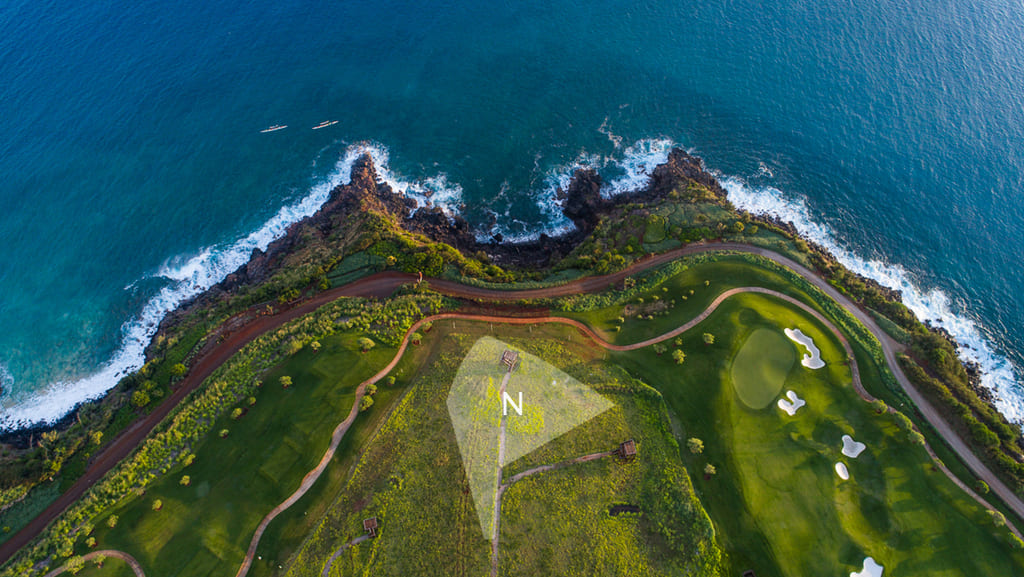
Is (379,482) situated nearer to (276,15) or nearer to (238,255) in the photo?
(238,255)

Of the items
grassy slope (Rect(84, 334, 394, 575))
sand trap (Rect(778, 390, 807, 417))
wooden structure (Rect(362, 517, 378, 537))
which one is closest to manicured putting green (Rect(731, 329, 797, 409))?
sand trap (Rect(778, 390, 807, 417))

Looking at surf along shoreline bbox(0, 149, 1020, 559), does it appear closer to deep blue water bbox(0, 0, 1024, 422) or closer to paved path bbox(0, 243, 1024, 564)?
paved path bbox(0, 243, 1024, 564)

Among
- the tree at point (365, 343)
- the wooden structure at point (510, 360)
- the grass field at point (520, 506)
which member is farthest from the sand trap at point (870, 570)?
the tree at point (365, 343)

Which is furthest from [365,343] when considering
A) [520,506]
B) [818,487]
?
[818,487]

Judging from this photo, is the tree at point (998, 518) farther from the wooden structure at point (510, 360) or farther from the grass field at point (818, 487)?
the wooden structure at point (510, 360)

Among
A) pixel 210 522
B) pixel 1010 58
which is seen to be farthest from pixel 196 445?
pixel 1010 58

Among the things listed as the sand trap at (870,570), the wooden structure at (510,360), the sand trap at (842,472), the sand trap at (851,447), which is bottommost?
the sand trap at (870,570)

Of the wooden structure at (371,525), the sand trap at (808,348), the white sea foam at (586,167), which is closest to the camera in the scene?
the wooden structure at (371,525)
